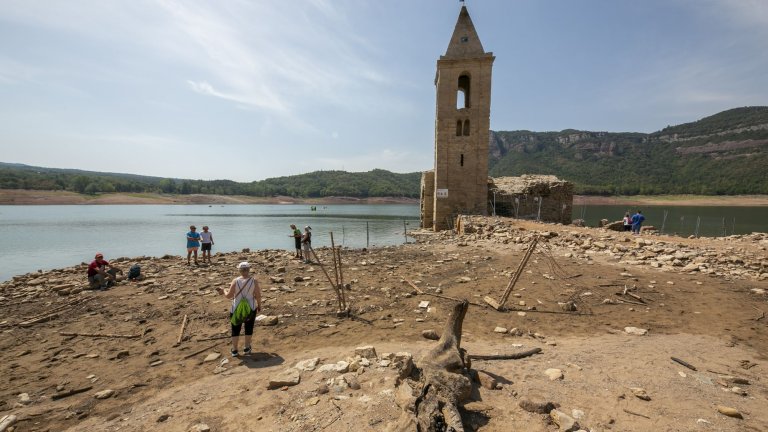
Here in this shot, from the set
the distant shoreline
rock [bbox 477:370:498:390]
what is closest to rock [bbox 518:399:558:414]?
rock [bbox 477:370:498:390]

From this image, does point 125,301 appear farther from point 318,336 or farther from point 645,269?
point 645,269

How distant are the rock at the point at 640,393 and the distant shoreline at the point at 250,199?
51.6 meters

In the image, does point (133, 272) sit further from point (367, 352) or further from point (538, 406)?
point (538, 406)

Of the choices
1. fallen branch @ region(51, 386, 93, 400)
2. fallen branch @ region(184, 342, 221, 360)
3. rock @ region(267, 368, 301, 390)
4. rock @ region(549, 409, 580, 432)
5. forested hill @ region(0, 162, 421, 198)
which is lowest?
fallen branch @ region(51, 386, 93, 400)

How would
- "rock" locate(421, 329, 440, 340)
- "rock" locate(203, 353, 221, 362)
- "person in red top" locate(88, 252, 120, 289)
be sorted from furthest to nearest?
"person in red top" locate(88, 252, 120, 289), "rock" locate(421, 329, 440, 340), "rock" locate(203, 353, 221, 362)

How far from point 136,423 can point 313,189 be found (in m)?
127

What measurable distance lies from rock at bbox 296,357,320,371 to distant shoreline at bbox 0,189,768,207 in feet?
174

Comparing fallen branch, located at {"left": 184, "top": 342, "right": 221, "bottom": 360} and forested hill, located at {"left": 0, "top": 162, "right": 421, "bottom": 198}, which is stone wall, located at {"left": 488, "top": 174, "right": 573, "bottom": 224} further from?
forested hill, located at {"left": 0, "top": 162, "right": 421, "bottom": 198}

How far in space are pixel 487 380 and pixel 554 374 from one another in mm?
1029

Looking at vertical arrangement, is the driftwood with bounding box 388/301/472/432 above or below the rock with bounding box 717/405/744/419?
above

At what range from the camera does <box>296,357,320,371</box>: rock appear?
4898 mm

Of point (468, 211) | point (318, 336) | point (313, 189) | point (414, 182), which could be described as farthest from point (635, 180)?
point (318, 336)

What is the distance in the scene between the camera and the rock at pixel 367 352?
200 inches

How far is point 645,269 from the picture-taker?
9969 mm
